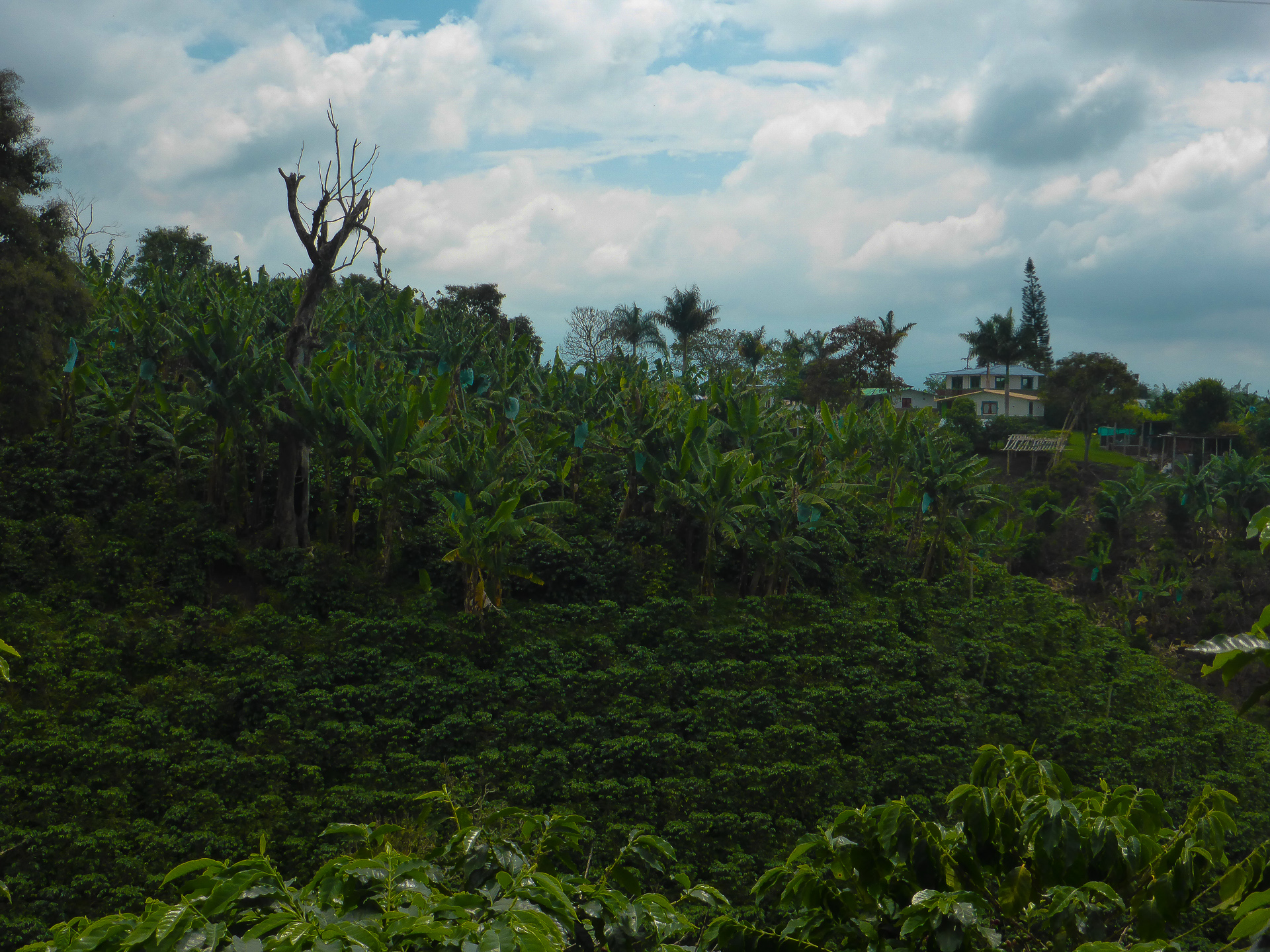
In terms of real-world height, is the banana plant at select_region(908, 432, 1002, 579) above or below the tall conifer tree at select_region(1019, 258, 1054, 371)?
below

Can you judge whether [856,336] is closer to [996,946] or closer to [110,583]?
[110,583]

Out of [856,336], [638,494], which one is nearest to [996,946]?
[638,494]

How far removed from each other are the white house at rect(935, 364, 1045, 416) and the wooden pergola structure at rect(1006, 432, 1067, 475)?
22.4 feet

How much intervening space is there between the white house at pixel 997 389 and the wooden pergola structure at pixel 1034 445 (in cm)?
682

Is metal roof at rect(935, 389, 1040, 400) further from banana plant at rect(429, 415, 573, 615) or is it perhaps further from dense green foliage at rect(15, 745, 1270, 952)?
dense green foliage at rect(15, 745, 1270, 952)

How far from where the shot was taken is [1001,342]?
39906 mm

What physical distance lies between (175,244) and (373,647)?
26.9 meters

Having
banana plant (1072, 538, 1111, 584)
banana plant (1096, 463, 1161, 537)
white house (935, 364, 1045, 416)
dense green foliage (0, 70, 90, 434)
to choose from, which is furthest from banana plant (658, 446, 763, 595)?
white house (935, 364, 1045, 416)

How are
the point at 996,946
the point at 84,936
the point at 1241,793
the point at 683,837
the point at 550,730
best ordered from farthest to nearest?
the point at 1241,793 < the point at 550,730 < the point at 683,837 < the point at 996,946 < the point at 84,936

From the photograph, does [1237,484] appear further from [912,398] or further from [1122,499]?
[912,398]

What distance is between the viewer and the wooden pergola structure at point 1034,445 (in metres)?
34.5

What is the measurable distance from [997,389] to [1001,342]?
46.8 ft

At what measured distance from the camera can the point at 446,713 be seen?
31.6 ft

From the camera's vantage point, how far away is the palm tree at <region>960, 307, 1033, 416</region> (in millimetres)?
39750
